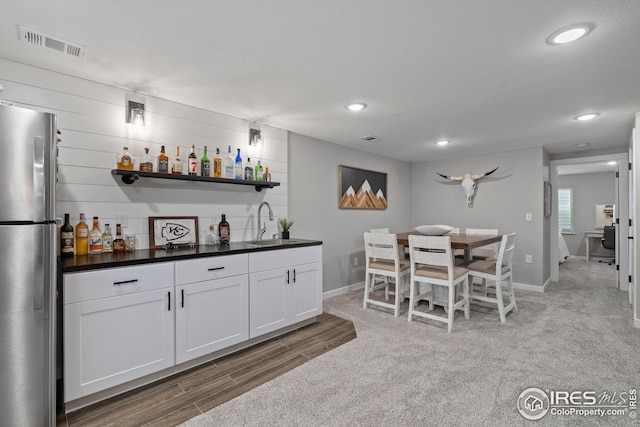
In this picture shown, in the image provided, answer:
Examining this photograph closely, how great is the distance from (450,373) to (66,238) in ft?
9.64

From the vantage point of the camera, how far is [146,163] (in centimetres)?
251

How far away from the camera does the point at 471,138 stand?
4121mm

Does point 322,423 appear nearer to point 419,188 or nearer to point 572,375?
point 572,375

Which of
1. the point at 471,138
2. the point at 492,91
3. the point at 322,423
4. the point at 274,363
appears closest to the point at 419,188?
the point at 471,138

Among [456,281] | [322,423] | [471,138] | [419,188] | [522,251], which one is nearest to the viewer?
[322,423]

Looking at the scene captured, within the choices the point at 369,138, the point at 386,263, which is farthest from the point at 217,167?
the point at 386,263

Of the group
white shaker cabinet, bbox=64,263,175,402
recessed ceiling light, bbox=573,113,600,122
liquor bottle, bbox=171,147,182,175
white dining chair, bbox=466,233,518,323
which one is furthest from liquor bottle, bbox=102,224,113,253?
recessed ceiling light, bbox=573,113,600,122

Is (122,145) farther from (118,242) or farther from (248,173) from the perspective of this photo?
(248,173)

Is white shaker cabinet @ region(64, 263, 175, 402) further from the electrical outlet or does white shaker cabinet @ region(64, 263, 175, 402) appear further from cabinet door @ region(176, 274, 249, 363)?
the electrical outlet

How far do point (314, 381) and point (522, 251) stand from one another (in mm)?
4123

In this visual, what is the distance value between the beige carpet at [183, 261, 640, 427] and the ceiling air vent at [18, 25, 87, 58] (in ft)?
7.78

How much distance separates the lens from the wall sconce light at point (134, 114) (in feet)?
8.29

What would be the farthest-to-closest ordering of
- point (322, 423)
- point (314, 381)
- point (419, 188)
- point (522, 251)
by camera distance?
point (419, 188)
point (522, 251)
point (314, 381)
point (322, 423)

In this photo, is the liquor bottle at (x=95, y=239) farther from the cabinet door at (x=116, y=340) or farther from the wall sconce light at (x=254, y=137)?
the wall sconce light at (x=254, y=137)
